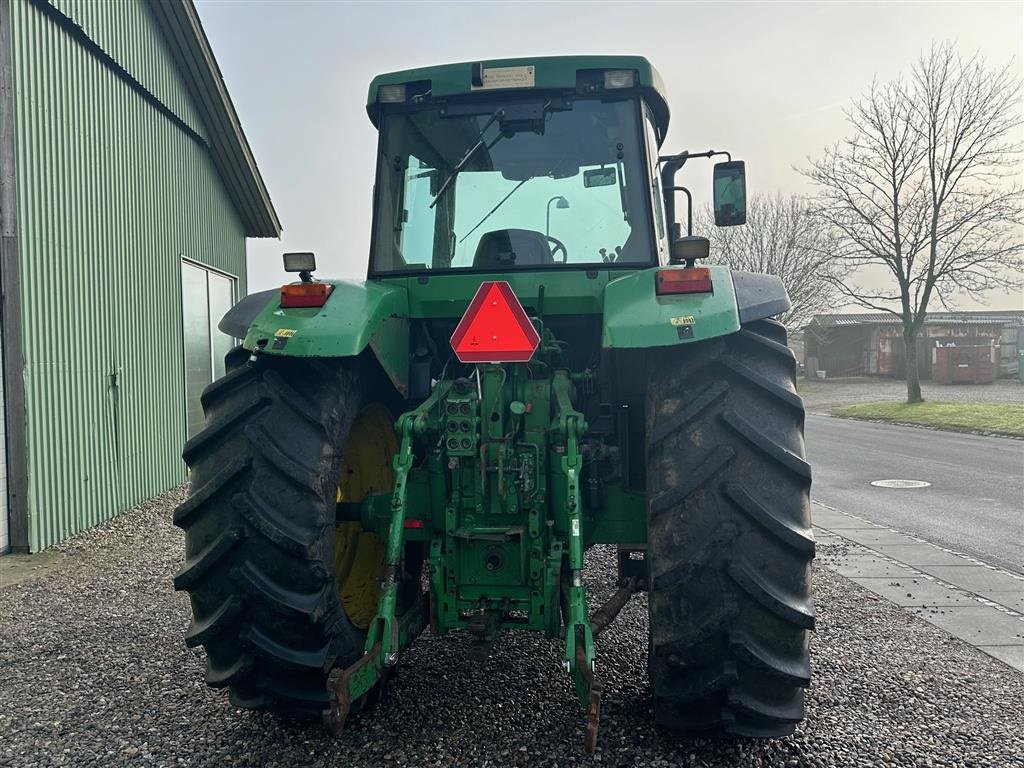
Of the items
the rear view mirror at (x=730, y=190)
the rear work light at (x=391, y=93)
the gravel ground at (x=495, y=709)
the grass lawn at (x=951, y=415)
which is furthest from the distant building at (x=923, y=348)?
the rear work light at (x=391, y=93)

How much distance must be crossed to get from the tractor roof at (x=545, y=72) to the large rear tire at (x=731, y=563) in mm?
1542

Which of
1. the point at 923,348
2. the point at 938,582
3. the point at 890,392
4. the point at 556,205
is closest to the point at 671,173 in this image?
the point at 556,205

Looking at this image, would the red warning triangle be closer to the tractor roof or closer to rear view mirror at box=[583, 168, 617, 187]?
rear view mirror at box=[583, 168, 617, 187]

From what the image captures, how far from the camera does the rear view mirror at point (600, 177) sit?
3.49 metres

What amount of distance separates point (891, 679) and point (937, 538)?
378cm

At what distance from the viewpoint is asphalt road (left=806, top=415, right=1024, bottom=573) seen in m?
6.88

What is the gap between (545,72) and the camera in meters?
3.41

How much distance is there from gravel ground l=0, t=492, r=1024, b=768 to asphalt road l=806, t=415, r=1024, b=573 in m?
2.80

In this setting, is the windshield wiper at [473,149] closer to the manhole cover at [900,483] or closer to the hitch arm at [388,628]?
the hitch arm at [388,628]

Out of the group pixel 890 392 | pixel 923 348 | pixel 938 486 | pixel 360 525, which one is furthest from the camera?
pixel 923 348

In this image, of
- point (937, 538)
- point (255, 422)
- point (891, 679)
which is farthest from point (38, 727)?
point (937, 538)

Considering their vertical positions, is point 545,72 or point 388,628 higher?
point 545,72

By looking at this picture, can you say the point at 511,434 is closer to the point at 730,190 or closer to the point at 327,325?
the point at 327,325

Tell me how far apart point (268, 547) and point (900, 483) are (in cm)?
921
